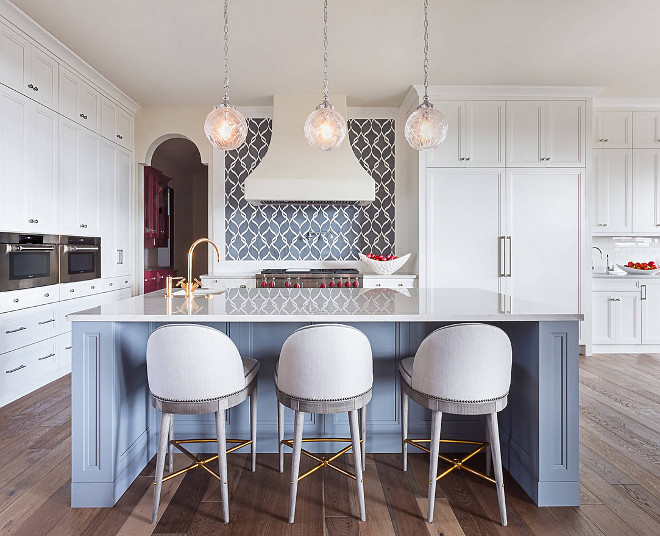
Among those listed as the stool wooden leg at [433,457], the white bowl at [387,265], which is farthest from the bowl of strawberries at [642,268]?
the stool wooden leg at [433,457]

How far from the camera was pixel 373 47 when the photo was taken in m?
3.54

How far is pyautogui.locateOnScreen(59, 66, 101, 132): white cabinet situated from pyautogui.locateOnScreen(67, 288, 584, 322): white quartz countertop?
7.70ft

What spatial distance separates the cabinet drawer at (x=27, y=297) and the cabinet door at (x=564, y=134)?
15.5 feet

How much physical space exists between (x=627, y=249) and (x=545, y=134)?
1822 mm

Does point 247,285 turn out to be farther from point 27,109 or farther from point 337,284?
point 27,109

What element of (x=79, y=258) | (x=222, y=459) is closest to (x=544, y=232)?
(x=222, y=459)

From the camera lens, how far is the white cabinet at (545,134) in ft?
14.4

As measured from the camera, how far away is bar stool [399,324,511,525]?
1.67m

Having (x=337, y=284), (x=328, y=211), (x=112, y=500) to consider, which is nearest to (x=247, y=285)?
(x=337, y=284)

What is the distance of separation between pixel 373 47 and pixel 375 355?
259 centimetres

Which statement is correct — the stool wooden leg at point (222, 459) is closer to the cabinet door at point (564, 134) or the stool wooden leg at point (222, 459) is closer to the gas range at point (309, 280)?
the gas range at point (309, 280)

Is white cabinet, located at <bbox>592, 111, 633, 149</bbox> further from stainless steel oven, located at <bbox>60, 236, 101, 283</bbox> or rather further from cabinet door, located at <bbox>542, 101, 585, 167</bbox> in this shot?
stainless steel oven, located at <bbox>60, 236, 101, 283</bbox>

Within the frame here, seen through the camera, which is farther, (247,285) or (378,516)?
(247,285)

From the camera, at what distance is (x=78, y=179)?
3867 millimetres
